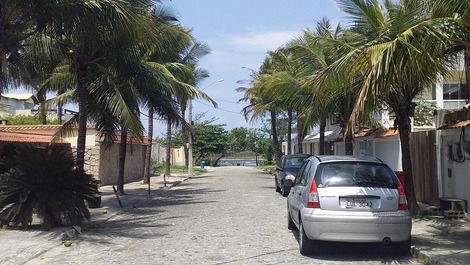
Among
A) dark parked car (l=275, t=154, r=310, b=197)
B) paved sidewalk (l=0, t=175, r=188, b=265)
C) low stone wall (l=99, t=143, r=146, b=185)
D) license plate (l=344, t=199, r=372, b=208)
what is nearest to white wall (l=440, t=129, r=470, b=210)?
license plate (l=344, t=199, r=372, b=208)

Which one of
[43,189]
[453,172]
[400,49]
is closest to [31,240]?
[43,189]

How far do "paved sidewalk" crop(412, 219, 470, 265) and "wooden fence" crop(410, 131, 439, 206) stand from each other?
7.04 feet

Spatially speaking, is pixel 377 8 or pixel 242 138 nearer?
pixel 377 8

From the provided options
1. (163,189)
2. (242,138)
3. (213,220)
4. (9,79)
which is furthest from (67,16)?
(242,138)

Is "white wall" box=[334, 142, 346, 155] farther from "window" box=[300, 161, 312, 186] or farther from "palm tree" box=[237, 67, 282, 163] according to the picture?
"window" box=[300, 161, 312, 186]

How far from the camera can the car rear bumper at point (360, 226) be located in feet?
26.3

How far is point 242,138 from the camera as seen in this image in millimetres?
73062

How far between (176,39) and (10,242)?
11.5m

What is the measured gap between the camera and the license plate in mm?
8133

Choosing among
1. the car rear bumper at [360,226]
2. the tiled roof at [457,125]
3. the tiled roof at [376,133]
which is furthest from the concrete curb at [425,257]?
the tiled roof at [376,133]

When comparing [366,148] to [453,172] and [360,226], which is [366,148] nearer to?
[453,172]

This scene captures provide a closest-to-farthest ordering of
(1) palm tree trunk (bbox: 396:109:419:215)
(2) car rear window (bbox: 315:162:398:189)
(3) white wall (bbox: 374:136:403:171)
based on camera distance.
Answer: (2) car rear window (bbox: 315:162:398:189)
(1) palm tree trunk (bbox: 396:109:419:215)
(3) white wall (bbox: 374:136:403:171)

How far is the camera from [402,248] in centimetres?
851

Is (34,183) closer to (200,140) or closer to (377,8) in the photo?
(377,8)
